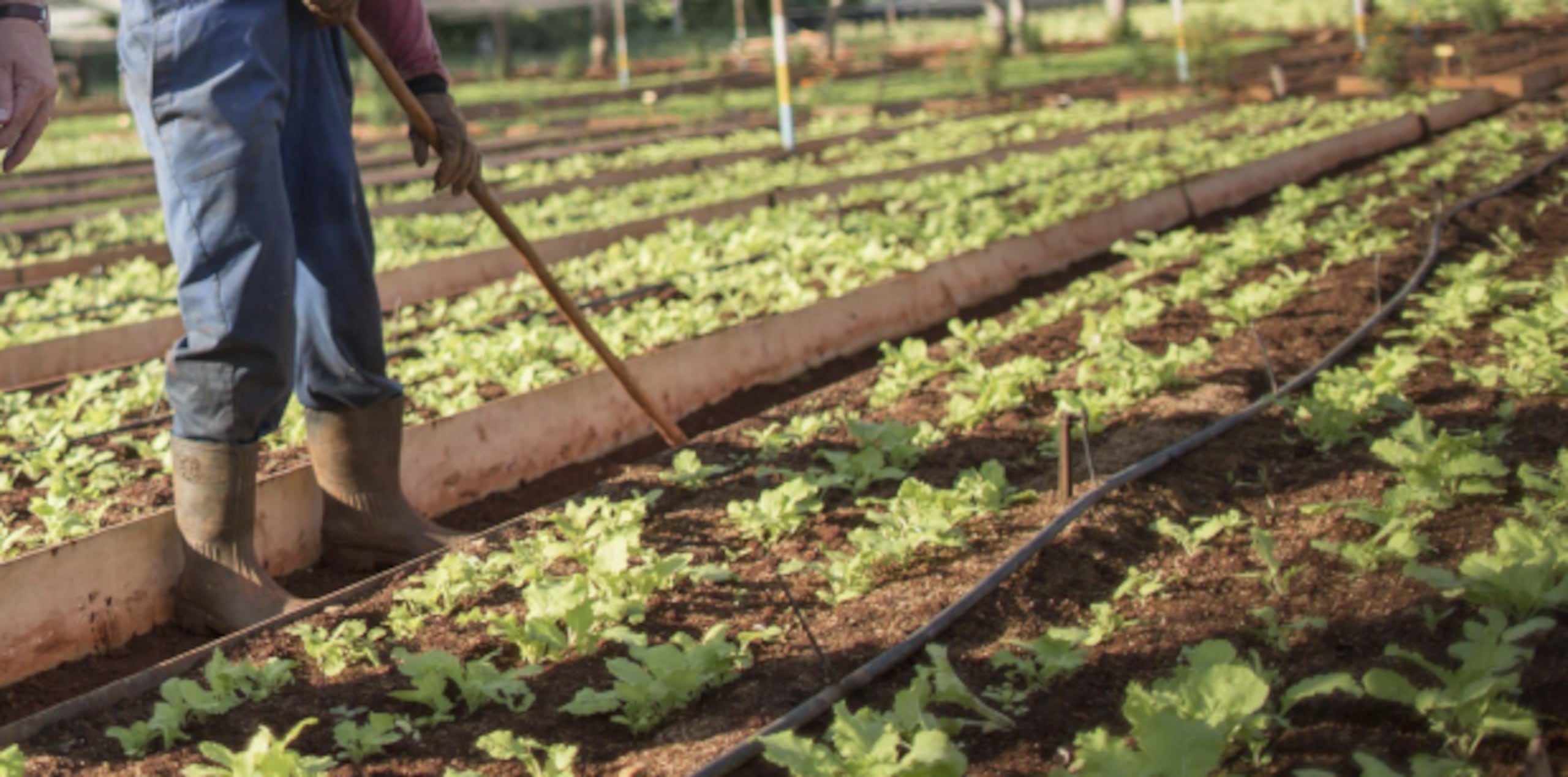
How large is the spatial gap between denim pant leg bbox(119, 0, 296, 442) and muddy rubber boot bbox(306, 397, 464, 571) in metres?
0.41

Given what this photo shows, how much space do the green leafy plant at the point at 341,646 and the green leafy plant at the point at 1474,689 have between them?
180 cm

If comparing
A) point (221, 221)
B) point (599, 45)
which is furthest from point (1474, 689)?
point (599, 45)

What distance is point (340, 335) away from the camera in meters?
3.52

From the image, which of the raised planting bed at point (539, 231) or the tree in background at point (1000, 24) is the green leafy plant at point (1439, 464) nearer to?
the raised planting bed at point (539, 231)

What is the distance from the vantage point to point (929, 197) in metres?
8.94

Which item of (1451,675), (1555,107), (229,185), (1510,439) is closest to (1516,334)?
(1510,439)

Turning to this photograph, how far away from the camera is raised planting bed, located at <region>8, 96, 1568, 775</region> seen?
2.43 metres

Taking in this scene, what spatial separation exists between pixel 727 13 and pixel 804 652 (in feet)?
132

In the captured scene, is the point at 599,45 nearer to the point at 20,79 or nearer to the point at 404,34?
the point at 404,34

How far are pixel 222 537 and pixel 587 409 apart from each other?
1.50 m

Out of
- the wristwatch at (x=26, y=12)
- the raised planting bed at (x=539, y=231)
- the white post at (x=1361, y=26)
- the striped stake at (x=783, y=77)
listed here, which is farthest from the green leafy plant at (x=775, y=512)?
the white post at (x=1361, y=26)

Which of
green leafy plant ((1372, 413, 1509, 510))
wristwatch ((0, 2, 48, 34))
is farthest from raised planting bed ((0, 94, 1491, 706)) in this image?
green leafy plant ((1372, 413, 1509, 510))

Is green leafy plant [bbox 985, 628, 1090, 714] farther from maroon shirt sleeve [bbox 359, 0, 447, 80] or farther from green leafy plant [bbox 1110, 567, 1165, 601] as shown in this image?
maroon shirt sleeve [bbox 359, 0, 447, 80]

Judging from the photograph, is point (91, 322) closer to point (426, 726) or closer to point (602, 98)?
point (426, 726)
